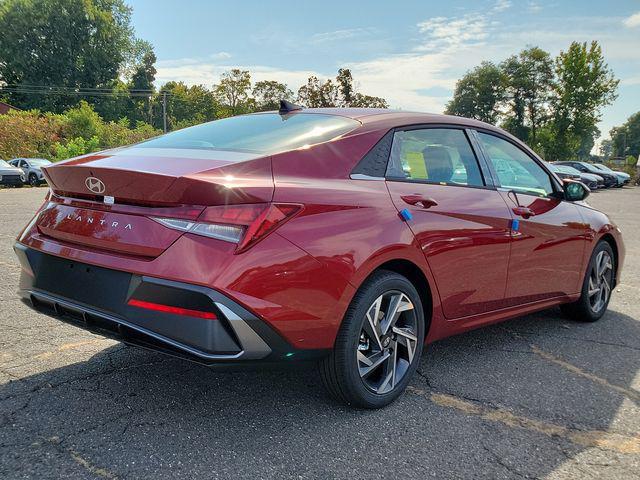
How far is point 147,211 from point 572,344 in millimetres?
3304

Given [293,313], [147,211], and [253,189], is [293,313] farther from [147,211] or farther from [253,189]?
[147,211]

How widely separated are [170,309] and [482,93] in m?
75.0

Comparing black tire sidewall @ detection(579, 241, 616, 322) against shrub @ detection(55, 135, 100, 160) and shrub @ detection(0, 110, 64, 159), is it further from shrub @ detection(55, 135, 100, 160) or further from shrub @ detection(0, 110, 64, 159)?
shrub @ detection(0, 110, 64, 159)

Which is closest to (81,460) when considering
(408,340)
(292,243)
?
(292,243)

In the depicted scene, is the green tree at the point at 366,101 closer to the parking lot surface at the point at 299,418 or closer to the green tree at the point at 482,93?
the green tree at the point at 482,93

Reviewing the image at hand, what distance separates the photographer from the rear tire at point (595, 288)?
465 cm

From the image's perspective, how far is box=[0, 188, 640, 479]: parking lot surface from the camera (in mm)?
2320

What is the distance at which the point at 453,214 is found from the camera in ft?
10.6

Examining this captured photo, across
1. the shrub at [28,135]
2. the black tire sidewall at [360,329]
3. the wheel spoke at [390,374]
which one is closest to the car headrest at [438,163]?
the black tire sidewall at [360,329]

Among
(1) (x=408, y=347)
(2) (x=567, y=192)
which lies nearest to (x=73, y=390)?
(1) (x=408, y=347)

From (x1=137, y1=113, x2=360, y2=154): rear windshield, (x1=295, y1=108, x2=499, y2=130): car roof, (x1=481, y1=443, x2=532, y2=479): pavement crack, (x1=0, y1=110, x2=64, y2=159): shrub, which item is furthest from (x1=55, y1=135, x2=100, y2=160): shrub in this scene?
(x1=481, y1=443, x2=532, y2=479): pavement crack

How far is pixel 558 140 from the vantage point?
5012 cm

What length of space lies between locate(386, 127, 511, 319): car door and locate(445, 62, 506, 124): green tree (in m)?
67.5

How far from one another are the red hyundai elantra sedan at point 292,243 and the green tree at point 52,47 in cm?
6482
